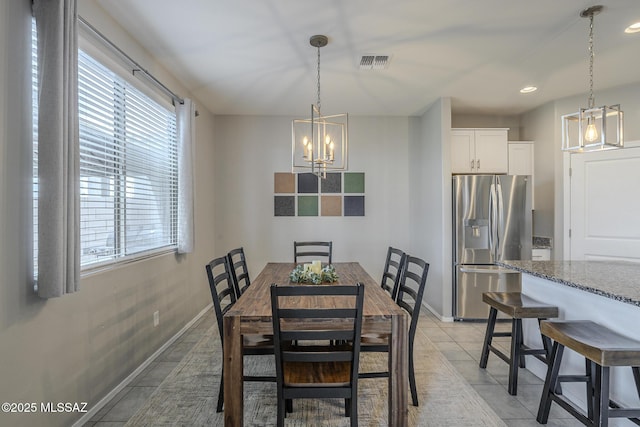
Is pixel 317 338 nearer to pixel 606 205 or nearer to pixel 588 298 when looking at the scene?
pixel 588 298

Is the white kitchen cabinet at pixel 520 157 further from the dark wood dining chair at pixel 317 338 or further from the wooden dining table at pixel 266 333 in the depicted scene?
the dark wood dining chair at pixel 317 338

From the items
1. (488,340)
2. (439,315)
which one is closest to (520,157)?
(439,315)

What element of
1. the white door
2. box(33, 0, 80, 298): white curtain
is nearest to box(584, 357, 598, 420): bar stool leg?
the white door

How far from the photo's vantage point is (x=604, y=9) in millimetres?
2164

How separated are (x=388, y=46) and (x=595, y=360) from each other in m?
2.46

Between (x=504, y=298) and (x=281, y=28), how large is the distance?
266 cm

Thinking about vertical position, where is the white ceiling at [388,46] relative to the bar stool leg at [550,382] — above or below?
above

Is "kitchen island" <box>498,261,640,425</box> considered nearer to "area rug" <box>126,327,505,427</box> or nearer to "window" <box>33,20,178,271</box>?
"area rug" <box>126,327,505,427</box>

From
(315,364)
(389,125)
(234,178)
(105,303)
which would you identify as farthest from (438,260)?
(105,303)

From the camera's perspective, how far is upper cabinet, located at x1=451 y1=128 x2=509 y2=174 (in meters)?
4.05

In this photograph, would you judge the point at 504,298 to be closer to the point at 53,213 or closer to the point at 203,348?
the point at 203,348

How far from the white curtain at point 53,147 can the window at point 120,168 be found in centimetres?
10

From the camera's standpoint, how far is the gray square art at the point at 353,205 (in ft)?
15.2

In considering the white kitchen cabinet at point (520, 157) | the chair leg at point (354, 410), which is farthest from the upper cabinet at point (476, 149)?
the chair leg at point (354, 410)
